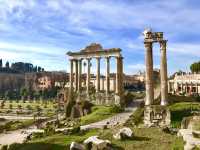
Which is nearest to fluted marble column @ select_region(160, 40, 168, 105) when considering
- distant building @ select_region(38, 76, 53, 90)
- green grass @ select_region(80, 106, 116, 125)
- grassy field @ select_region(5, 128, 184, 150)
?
grassy field @ select_region(5, 128, 184, 150)

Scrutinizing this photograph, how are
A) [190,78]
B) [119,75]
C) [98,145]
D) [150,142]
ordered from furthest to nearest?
[190,78] < [119,75] < [150,142] < [98,145]

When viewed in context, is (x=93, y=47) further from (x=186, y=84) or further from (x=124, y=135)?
(x=124, y=135)

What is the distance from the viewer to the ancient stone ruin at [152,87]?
128 feet

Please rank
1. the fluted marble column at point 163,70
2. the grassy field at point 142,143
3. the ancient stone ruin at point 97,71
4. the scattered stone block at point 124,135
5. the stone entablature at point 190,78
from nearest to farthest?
the grassy field at point 142,143 → the scattered stone block at point 124,135 → the fluted marble column at point 163,70 → the ancient stone ruin at point 97,71 → the stone entablature at point 190,78

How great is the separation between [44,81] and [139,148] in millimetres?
157049

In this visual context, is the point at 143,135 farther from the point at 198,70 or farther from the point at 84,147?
the point at 198,70

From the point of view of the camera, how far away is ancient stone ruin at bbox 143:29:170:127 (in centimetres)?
3894

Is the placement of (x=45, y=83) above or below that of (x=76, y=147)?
above

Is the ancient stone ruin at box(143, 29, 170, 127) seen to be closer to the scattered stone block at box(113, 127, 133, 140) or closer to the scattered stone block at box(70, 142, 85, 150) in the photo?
the scattered stone block at box(113, 127, 133, 140)

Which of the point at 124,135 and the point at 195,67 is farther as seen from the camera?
the point at 195,67

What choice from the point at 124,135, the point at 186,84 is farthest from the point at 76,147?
the point at 186,84

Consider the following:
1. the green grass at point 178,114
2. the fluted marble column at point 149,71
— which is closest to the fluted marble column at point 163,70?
the green grass at point 178,114

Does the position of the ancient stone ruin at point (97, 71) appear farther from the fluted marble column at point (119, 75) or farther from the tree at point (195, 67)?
the tree at point (195, 67)

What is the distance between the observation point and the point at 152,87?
40.7 meters
